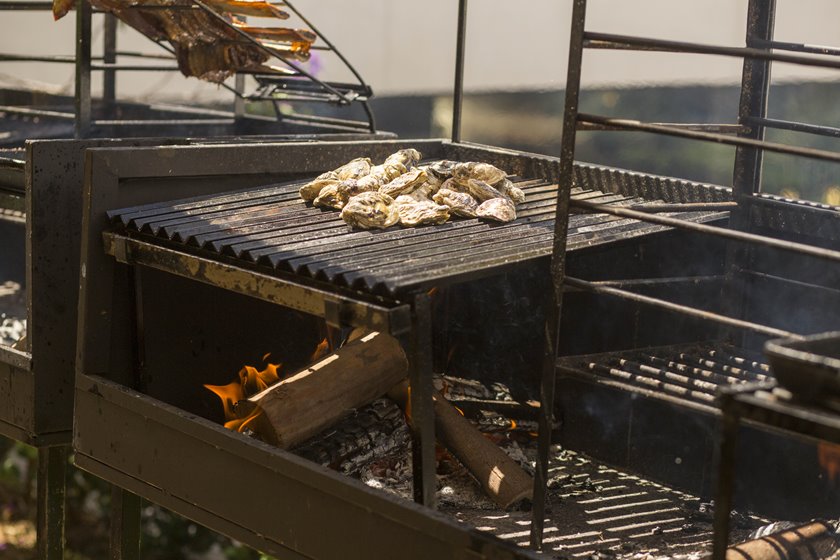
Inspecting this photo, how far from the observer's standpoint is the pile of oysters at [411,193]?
3.38 metres

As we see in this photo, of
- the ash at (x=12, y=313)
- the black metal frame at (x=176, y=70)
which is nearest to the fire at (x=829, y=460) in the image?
the black metal frame at (x=176, y=70)

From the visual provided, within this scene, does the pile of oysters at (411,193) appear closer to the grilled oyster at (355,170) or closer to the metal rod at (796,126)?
the grilled oyster at (355,170)

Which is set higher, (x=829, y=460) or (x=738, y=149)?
(x=738, y=149)

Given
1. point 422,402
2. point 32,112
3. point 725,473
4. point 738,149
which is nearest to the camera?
point 725,473

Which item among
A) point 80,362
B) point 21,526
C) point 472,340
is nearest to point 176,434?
point 80,362

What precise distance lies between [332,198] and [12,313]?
2365 mm

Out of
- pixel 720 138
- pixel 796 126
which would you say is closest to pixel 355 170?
pixel 796 126

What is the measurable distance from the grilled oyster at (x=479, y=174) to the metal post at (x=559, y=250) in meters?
0.73

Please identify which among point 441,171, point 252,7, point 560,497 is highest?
point 252,7

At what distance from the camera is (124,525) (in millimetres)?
4094

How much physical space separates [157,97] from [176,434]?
19.1 ft

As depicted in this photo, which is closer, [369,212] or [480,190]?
[369,212]

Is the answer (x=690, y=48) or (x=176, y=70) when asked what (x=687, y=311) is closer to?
(x=690, y=48)

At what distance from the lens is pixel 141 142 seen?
146 inches
